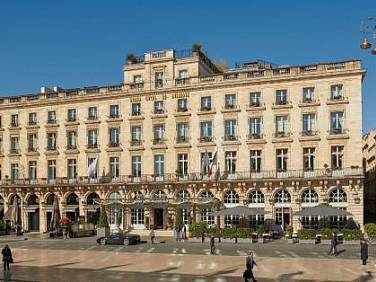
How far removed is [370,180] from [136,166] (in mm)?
47028

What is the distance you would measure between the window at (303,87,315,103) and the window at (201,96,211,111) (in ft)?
35.5

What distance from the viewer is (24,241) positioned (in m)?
55.3

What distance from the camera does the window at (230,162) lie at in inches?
2307

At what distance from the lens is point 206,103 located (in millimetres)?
60000

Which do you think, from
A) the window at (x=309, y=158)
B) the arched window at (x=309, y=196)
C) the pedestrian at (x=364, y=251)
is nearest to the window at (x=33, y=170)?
the arched window at (x=309, y=196)

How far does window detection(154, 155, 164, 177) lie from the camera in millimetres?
61594

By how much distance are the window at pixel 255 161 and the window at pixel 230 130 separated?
9.17 ft

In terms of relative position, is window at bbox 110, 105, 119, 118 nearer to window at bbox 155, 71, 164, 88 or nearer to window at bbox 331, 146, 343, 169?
window at bbox 155, 71, 164, 88

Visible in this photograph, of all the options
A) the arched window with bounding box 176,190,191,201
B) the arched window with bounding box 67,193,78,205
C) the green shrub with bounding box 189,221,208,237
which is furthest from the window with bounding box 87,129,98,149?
the green shrub with bounding box 189,221,208,237

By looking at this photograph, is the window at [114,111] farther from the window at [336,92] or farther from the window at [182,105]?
the window at [336,92]

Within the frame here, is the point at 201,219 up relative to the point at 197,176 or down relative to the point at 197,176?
down

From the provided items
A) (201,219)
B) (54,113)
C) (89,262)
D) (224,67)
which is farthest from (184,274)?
(224,67)

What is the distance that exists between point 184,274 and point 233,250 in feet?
44.0

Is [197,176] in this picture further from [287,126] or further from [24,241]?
[24,241]
